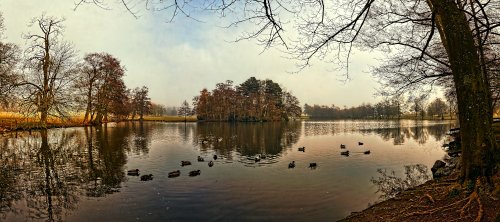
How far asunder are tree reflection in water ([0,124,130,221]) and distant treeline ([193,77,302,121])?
68.7m

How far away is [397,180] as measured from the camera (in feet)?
49.1

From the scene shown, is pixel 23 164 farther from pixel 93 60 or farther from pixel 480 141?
pixel 93 60

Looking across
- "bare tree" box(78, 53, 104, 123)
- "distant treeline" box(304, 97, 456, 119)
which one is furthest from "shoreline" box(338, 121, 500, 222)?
"distant treeline" box(304, 97, 456, 119)

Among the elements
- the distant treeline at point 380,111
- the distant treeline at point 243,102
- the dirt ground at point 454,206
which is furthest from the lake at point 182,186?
the distant treeline at point 243,102

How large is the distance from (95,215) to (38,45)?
3246 centimetres

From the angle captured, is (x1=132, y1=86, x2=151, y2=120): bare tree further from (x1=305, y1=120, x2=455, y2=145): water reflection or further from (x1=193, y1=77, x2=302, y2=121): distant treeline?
(x1=305, y1=120, x2=455, y2=145): water reflection

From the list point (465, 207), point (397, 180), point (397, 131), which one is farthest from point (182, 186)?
point (397, 131)

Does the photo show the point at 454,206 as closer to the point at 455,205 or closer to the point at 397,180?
the point at 455,205

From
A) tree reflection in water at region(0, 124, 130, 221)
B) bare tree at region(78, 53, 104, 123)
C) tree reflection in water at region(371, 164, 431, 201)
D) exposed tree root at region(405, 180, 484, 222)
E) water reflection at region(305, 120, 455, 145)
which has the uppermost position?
bare tree at region(78, 53, 104, 123)

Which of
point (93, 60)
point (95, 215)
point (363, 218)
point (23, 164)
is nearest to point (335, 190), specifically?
point (363, 218)

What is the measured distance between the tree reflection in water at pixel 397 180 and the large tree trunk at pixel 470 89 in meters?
6.21

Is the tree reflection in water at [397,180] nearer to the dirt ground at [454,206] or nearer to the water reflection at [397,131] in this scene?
the dirt ground at [454,206]

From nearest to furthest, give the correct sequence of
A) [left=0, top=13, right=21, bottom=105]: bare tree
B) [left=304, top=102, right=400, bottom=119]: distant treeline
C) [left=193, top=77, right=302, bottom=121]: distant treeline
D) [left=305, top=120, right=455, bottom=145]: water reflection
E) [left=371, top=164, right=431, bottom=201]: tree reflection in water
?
1. [left=371, top=164, right=431, bottom=201]: tree reflection in water
2. [left=0, top=13, right=21, bottom=105]: bare tree
3. [left=305, top=120, right=455, bottom=145]: water reflection
4. [left=193, top=77, right=302, bottom=121]: distant treeline
5. [left=304, top=102, right=400, bottom=119]: distant treeline

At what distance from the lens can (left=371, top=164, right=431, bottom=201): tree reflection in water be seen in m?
13.0
